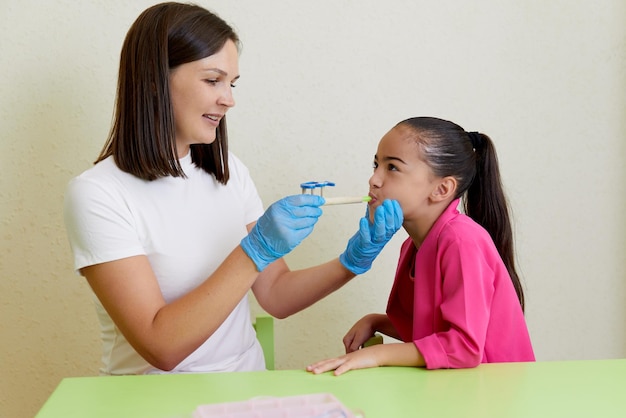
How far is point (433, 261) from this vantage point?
1303 mm

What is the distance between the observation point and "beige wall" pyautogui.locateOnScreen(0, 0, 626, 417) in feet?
5.68

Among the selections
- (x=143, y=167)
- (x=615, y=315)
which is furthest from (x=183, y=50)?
(x=615, y=315)

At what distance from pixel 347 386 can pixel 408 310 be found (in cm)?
44

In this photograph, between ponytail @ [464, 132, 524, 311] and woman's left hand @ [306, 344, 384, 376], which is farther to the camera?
ponytail @ [464, 132, 524, 311]

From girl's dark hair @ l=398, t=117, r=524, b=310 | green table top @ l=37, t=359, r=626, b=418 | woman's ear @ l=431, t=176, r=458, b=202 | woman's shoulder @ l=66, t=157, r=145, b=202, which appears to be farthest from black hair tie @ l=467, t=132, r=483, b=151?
woman's shoulder @ l=66, t=157, r=145, b=202

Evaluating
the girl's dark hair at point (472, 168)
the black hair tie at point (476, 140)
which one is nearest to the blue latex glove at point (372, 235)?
the girl's dark hair at point (472, 168)

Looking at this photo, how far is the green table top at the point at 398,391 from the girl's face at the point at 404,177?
37 cm

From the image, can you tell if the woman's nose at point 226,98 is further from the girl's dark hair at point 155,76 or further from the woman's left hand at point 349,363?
the woman's left hand at point 349,363

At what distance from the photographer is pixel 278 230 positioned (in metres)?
1.22

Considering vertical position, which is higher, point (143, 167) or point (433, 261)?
point (143, 167)

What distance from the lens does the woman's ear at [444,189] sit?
4.55ft

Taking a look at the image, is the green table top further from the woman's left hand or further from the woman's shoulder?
the woman's shoulder

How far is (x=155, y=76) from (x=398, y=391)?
2.37 feet

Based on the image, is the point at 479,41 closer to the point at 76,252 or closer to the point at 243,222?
the point at 243,222
